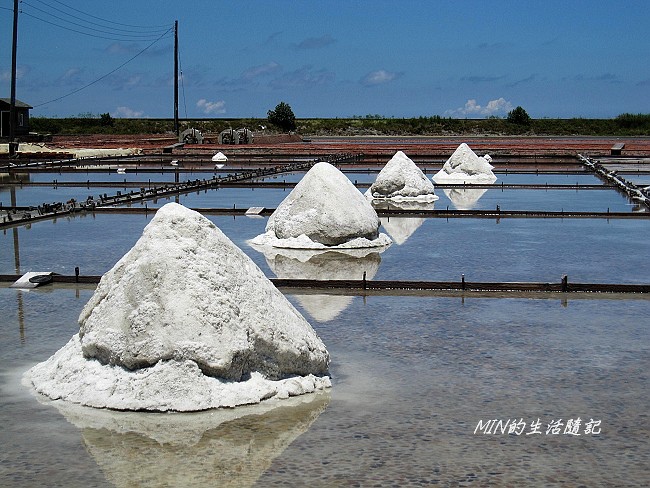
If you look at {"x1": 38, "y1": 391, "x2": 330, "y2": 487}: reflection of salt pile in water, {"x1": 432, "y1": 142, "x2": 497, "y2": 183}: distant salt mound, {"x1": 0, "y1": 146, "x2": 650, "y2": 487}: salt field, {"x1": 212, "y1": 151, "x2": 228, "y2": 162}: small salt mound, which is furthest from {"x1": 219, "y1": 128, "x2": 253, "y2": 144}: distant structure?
{"x1": 38, "y1": 391, "x2": 330, "y2": 487}: reflection of salt pile in water

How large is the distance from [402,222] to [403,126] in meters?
68.8

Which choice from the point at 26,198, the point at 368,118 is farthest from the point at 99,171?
the point at 368,118

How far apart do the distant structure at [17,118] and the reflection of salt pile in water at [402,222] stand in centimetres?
3517

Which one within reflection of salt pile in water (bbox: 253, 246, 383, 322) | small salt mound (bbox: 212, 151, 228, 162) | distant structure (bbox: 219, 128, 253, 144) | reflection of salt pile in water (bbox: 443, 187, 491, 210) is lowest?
reflection of salt pile in water (bbox: 253, 246, 383, 322)

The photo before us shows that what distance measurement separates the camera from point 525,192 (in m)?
27.1

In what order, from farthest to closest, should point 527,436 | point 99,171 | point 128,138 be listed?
point 128,138
point 99,171
point 527,436

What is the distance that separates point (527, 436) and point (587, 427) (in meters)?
0.47

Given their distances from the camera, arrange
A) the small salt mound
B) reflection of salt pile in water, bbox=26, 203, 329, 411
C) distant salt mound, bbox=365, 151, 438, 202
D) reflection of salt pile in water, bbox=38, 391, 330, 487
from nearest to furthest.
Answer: reflection of salt pile in water, bbox=38, 391, 330, 487, reflection of salt pile in water, bbox=26, 203, 329, 411, distant salt mound, bbox=365, 151, 438, 202, the small salt mound

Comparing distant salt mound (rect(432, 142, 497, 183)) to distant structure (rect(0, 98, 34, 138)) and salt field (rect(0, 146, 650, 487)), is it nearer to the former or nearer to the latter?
salt field (rect(0, 146, 650, 487))

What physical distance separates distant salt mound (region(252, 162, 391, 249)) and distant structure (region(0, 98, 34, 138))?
135 feet

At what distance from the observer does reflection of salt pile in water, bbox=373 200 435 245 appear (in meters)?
17.3

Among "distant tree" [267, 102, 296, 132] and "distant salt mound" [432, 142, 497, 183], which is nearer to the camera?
"distant salt mound" [432, 142, 497, 183]

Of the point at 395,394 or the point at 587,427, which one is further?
the point at 395,394

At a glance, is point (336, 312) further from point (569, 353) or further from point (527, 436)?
point (527, 436)
